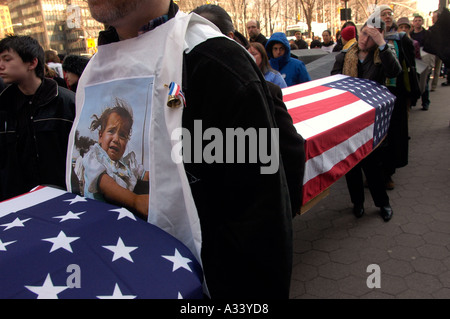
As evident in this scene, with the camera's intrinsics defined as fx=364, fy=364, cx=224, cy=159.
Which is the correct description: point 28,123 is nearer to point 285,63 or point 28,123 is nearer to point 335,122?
point 335,122

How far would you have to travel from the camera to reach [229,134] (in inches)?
41.1

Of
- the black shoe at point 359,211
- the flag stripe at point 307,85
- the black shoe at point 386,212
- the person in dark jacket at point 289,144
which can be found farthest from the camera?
the black shoe at point 359,211

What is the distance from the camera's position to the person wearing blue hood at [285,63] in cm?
509

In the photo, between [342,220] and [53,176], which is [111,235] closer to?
[53,176]

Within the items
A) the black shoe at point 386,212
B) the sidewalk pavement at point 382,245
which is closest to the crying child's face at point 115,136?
the sidewalk pavement at point 382,245

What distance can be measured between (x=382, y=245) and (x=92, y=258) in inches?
125

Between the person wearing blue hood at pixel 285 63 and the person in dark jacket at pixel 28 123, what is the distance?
10.2ft

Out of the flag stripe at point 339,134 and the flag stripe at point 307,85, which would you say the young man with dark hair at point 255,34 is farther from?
the flag stripe at point 339,134

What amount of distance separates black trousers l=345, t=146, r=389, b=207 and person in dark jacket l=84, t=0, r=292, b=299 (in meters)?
3.04

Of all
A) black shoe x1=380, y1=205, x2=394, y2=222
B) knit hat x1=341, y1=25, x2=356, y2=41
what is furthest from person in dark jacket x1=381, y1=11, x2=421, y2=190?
knit hat x1=341, y1=25, x2=356, y2=41

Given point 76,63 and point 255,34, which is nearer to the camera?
point 76,63

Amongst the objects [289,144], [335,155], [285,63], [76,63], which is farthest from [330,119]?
[76,63]

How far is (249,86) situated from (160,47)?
0.32 meters

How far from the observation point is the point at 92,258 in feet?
3.10
